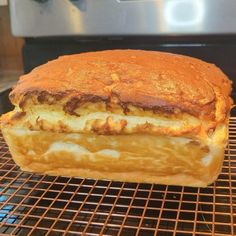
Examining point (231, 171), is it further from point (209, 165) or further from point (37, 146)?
point (37, 146)

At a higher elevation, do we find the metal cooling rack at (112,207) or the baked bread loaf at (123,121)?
the baked bread loaf at (123,121)

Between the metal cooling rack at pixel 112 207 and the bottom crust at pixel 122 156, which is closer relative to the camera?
the metal cooling rack at pixel 112 207

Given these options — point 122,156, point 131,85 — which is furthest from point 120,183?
point 131,85

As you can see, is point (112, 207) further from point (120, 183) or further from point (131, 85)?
point (131, 85)

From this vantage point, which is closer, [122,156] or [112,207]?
[112,207]

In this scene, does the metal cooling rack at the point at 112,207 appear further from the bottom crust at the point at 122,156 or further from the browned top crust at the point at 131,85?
the browned top crust at the point at 131,85

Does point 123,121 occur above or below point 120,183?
above

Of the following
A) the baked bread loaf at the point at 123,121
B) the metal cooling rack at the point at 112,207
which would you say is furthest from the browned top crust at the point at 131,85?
the metal cooling rack at the point at 112,207

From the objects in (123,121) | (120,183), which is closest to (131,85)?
(123,121)

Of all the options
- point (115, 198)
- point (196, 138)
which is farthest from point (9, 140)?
point (196, 138)
